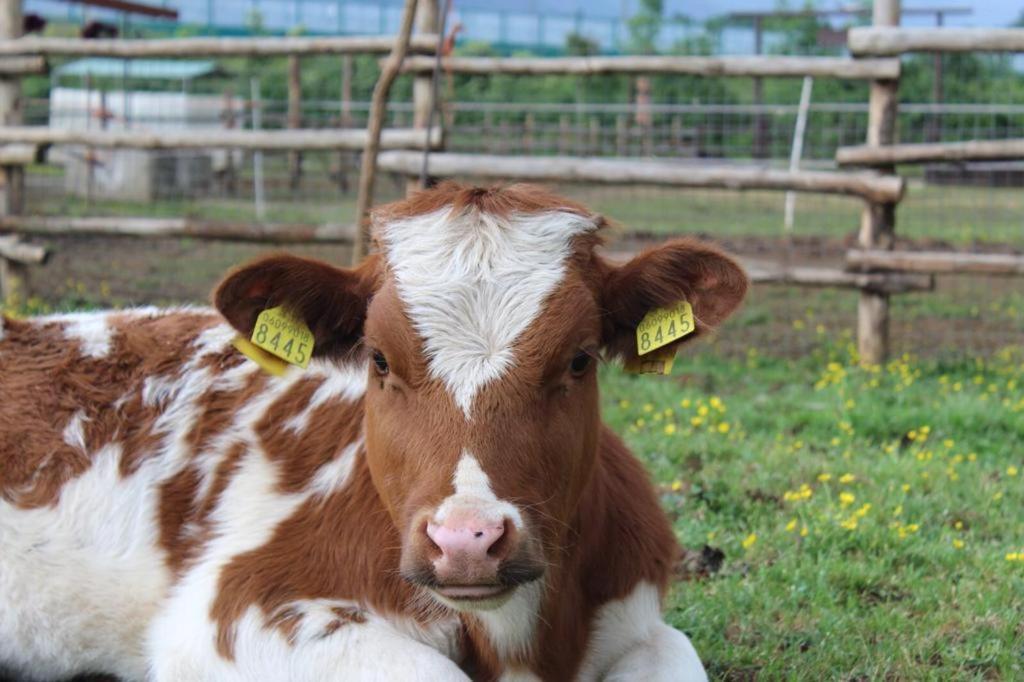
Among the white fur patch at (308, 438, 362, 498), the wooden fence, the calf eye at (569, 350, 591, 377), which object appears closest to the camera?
the calf eye at (569, 350, 591, 377)

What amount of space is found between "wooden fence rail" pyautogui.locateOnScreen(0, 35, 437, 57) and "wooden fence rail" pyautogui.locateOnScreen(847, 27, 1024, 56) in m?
3.11

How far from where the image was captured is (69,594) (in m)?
4.03

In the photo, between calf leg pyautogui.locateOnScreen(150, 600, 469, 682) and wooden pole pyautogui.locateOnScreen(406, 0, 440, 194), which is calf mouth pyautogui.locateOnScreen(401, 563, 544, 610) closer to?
calf leg pyautogui.locateOnScreen(150, 600, 469, 682)

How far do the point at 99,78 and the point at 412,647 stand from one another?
27.1 metres

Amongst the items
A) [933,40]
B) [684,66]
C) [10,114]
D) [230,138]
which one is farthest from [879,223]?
[10,114]

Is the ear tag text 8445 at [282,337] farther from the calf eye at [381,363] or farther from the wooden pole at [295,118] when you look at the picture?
the wooden pole at [295,118]

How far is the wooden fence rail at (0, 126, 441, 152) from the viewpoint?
31.7 ft

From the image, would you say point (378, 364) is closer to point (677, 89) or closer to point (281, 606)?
point (281, 606)

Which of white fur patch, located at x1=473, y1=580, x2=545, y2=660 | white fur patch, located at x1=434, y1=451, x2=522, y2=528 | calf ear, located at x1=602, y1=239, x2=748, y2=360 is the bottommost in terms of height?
white fur patch, located at x1=473, y1=580, x2=545, y2=660

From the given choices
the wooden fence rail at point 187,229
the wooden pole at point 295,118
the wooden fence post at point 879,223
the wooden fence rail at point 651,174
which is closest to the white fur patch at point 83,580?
the wooden fence rail at point 187,229

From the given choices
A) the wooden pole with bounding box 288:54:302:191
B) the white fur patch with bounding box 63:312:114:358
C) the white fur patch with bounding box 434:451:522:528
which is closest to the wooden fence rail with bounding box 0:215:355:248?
the white fur patch with bounding box 63:312:114:358

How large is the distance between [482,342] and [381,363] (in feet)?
1.14

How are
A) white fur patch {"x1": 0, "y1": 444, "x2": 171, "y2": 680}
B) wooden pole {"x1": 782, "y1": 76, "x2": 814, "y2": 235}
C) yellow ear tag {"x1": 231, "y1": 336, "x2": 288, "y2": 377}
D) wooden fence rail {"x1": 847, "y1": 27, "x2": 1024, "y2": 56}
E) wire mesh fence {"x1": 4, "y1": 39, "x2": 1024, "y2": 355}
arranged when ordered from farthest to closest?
wooden pole {"x1": 782, "y1": 76, "x2": 814, "y2": 235}
wire mesh fence {"x1": 4, "y1": 39, "x2": 1024, "y2": 355}
wooden fence rail {"x1": 847, "y1": 27, "x2": 1024, "y2": 56}
white fur patch {"x1": 0, "y1": 444, "x2": 171, "y2": 680}
yellow ear tag {"x1": 231, "y1": 336, "x2": 288, "y2": 377}

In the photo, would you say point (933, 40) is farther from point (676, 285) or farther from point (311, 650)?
point (311, 650)
